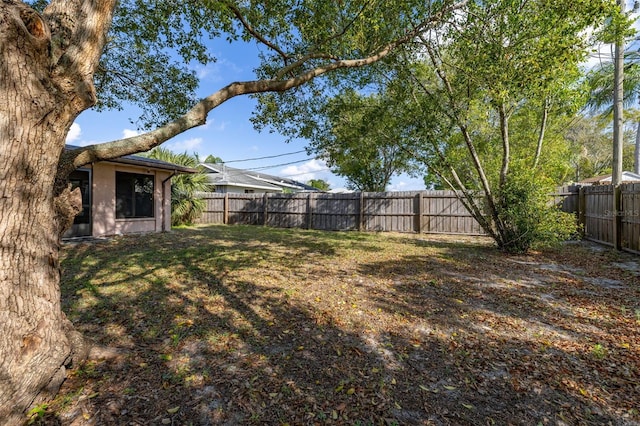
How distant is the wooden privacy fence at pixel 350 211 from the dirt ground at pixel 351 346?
5.87 metres

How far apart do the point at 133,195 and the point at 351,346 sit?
9695 millimetres

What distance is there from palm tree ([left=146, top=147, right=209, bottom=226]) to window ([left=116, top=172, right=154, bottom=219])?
2513mm

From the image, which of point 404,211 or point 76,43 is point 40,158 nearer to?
point 76,43

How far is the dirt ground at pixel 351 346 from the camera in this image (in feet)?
6.26

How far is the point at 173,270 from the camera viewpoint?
528 centimetres

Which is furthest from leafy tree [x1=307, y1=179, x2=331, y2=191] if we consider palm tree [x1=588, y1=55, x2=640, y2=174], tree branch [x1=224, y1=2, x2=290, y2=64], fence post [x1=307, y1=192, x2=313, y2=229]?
tree branch [x1=224, y1=2, x2=290, y2=64]

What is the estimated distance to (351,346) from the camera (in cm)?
271

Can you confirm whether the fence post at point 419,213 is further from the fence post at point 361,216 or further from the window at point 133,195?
the window at point 133,195

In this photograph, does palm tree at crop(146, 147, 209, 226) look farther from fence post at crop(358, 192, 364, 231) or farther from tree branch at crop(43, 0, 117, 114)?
tree branch at crop(43, 0, 117, 114)

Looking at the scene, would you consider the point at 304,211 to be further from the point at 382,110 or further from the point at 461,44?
the point at 461,44

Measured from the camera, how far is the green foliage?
6.69m

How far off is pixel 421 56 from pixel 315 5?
3.37 m

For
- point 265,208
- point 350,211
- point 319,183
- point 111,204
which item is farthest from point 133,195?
point 319,183

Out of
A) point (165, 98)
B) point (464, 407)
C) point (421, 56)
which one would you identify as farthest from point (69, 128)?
point (421, 56)
